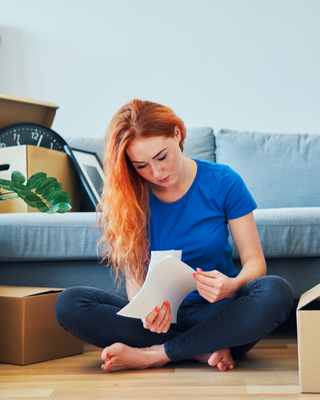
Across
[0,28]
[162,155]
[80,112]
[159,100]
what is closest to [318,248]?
[162,155]

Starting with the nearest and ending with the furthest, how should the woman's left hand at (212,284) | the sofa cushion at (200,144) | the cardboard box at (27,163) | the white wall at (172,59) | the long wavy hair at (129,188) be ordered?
Result: the woman's left hand at (212,284) → the long wavy hair at (129,188) → the cardboard box at (27,163) → the sofa cushion at (200,144) → the white wall at (172,59)

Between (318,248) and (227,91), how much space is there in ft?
3.90

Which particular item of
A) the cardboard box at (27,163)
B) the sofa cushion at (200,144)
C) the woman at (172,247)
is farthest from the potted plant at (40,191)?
the sofa cushion at (200,144)

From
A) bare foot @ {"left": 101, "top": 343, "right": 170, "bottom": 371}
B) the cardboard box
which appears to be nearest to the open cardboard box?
the cardboard box

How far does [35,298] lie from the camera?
3.97 ft

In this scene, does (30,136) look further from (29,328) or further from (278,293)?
(278,293)

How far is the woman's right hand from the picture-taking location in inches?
39.4

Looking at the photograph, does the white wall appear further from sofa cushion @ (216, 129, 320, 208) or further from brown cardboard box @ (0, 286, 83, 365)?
brown cardboard box @ (0, 286, 83, 365)

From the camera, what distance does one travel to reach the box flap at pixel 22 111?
187cm

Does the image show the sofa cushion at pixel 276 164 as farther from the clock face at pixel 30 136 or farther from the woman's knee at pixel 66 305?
the woman's knee at pixel 66 305

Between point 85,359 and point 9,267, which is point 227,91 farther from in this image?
point 85,359

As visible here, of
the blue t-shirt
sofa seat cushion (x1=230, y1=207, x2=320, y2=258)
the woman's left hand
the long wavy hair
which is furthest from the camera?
sofa seat cushion (x1=230, y1=207, x2=320, y2=258)

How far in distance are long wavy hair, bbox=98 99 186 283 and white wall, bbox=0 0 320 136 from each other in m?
1.21

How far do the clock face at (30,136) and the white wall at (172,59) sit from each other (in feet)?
1.28
